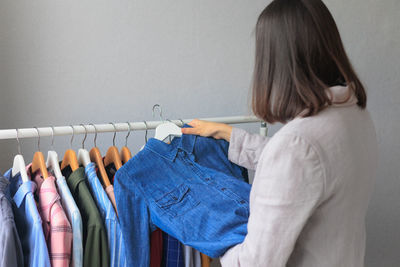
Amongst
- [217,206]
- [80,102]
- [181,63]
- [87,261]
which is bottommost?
[87,261]

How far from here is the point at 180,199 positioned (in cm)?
106

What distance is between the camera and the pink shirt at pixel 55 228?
93 cm

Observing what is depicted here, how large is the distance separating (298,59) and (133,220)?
1.79 ft

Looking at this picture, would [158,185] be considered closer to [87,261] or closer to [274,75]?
[87,261]

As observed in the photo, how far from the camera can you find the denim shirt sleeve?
39.7 inches

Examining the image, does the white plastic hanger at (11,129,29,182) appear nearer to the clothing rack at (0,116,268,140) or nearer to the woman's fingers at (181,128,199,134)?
the clothing rack at (0,116,268,140)

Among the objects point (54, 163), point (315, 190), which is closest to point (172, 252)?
point (54, 163)

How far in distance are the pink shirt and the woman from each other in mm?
375

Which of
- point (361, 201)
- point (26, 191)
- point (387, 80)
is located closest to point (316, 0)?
point (361, 201)

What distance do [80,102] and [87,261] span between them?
30.3 inches

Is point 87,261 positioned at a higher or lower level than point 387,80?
lower

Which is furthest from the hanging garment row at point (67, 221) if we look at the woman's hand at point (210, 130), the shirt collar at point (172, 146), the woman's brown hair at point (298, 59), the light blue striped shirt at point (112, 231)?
the woman's brown hair at point (298, 59)

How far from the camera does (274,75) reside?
2.69 ft

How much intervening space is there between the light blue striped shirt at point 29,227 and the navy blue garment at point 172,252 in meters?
0.31
